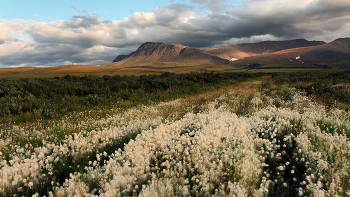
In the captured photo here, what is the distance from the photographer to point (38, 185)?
2.84m

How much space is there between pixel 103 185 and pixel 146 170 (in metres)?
0.69

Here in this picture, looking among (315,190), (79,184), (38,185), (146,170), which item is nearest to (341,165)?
(315,190)

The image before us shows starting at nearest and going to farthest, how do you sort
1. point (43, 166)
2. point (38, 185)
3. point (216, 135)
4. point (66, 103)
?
1. point (38, 185)
2. point (43, 166)
3. point (216, 135)
4. point (66, 103)

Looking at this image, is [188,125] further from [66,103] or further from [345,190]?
[66,103]

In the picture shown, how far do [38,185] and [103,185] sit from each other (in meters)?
1.14

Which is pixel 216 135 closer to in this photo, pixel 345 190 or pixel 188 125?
pixel 188 125

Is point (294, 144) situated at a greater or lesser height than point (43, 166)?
lesser

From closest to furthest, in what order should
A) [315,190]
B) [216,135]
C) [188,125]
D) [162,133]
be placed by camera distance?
1. [315,190]
2. [216,135]
3. [162,133]
4. [188,125]

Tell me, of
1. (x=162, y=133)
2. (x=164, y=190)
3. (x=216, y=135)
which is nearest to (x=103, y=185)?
(x=164, y=190)

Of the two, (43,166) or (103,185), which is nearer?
(103,185)

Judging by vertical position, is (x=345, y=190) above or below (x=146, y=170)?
below

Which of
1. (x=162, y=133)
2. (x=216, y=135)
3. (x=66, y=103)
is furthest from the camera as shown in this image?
(x=66, y=103)

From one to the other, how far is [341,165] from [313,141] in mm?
1015

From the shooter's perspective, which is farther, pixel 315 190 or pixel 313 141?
pixel 313 141
